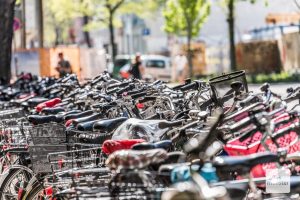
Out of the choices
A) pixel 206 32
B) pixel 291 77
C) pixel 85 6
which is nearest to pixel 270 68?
pixel 291 77

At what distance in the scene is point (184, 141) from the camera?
21.6 ft

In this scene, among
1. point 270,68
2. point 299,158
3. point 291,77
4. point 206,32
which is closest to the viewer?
point 299,158

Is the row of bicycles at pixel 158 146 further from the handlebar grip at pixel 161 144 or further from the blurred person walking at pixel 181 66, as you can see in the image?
the blurred person walking at pixel 181 66

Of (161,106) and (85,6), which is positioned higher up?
(85,6)

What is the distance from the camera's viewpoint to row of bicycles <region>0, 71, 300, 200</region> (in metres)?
4.81

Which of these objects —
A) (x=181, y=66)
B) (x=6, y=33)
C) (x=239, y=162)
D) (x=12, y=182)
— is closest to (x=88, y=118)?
(x=12, y=182)

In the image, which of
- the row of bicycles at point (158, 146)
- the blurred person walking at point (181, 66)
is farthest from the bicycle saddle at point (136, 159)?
the blurred person walking at point (181, 66)

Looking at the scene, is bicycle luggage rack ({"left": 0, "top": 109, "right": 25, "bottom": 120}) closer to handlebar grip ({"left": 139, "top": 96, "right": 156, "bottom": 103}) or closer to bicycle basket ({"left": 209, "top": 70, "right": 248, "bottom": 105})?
handlebar grip ({"left": 139, "top": 96, "right": 156, "bottom": 103})

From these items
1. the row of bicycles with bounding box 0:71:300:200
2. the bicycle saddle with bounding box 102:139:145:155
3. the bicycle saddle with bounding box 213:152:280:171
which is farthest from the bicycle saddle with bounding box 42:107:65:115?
the bicycle saddle with bounding box 213:152:280:171

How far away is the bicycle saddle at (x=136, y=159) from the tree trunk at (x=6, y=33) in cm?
1573

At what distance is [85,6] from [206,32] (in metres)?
19.1

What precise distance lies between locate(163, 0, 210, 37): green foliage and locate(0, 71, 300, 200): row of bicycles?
33.4 m

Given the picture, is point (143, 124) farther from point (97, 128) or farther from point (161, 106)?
point (161, 106)

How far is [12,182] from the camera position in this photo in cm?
809
